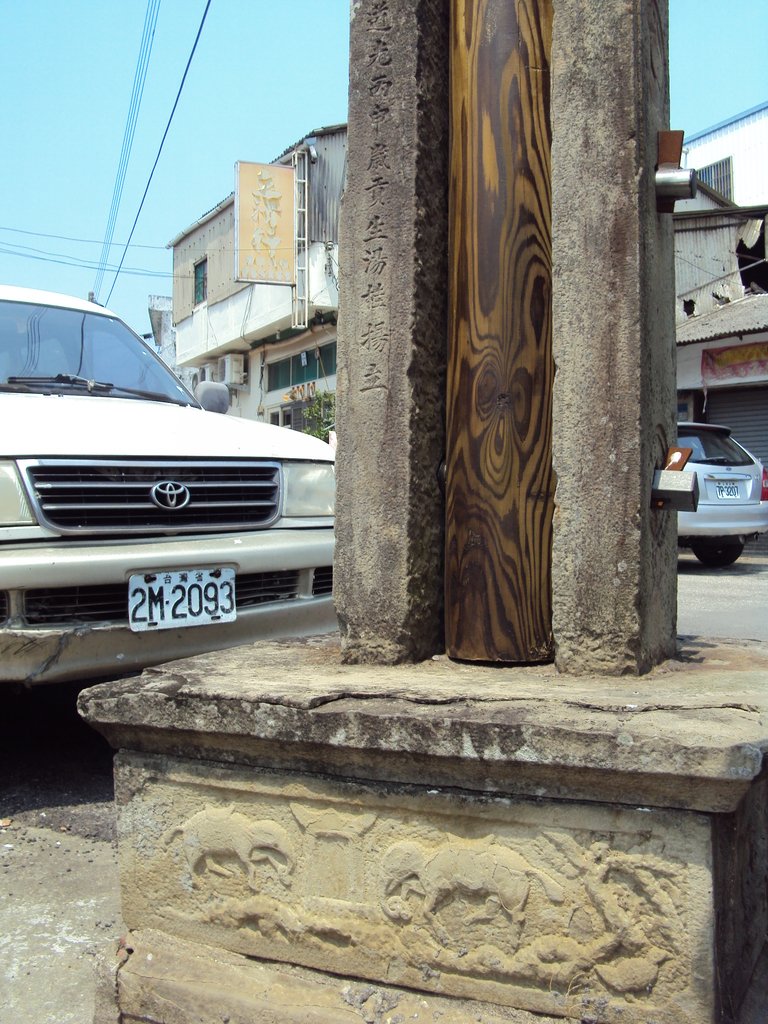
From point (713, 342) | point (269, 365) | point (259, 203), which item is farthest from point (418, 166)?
point (269, 365)

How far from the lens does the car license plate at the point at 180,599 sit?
3.26 metres

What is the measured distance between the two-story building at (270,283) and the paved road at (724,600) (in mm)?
8117

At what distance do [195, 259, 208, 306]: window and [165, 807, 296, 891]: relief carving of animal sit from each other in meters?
23.2

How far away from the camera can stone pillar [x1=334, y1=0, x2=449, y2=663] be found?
217 cm

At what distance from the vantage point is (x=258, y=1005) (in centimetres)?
173

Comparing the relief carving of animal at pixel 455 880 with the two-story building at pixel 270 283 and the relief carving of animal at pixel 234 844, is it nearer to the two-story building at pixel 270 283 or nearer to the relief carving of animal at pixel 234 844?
the relief carving of animal at pixel 234 844

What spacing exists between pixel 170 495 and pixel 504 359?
1676 millimetres

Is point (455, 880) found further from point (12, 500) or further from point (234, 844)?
point (12, 500)

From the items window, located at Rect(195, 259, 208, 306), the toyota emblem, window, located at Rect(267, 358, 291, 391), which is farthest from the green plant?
the toyota emblem

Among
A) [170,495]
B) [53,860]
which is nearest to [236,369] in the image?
[170,495]

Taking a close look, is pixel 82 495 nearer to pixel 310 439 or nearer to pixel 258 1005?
pixel 310 439

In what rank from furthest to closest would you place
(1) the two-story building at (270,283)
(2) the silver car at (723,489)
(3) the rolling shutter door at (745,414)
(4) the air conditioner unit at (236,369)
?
(4) the air conditioner unit at (236,369) → (1) the two-story building at (270,283) → (3) the rolling shutter door at (745,414) → (2) the silver car at (723,489)

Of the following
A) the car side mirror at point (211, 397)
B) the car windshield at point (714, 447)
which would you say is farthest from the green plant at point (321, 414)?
the car side mirror at point (211, 397)

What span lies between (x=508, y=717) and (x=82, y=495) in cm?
210
